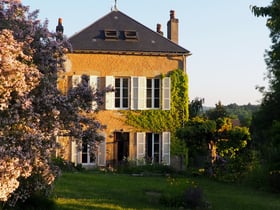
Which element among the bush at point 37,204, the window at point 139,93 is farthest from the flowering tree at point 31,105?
the window at point 139,93

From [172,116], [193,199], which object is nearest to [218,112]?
[172,116]

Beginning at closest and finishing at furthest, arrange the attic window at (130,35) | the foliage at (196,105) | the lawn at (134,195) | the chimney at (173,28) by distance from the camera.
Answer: the lawn at (134,195) → the attic window at (130,35) → the chimney at (173,28) → the foliage at (196,105)

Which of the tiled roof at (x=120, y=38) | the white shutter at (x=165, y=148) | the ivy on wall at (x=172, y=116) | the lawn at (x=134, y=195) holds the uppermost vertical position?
the tiled roof at (x=120, y=38)

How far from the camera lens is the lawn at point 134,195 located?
1125 centimetres

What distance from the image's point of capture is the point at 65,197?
12.0 metres

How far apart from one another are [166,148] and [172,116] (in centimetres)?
166

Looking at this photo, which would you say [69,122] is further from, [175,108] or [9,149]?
[175,108]

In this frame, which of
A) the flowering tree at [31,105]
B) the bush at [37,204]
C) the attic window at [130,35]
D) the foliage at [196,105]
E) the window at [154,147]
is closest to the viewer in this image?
the flowering tree at [31,105]

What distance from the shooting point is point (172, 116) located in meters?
25.0

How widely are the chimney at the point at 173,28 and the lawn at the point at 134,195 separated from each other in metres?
12.1

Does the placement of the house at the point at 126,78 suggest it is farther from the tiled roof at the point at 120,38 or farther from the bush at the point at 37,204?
the bush at the point at 37,204

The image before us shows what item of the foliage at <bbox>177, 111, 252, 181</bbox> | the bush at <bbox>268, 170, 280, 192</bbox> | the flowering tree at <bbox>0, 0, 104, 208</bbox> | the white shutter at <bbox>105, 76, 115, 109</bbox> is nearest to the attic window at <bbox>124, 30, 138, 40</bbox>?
the white shutter at <bbox>105, 76, 115, 109</bbox>

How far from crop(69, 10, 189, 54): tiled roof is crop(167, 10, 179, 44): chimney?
1.74m

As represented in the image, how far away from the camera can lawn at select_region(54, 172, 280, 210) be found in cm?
1125
